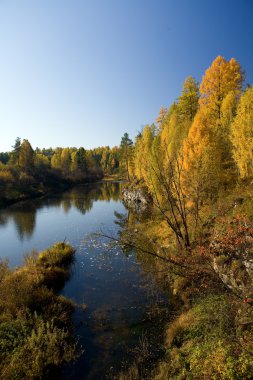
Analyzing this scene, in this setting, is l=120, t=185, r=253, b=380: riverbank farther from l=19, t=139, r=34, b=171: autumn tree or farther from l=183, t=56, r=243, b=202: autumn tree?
l=19, t=139, r=34, b=171: autumn tree

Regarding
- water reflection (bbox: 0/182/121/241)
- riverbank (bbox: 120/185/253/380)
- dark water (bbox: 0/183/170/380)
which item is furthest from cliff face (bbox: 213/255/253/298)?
water reflection (bbox: 0/182/121/241)

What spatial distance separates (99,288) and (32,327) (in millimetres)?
7793

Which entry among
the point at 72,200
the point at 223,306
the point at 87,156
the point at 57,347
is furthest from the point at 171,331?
the point at 87,156

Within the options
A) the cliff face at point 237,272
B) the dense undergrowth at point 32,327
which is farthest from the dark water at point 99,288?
the cliff face at point 237,272

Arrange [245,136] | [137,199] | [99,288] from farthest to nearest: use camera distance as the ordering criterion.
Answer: [137,199] < [245,136] < [99,288]

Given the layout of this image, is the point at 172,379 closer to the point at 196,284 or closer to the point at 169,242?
the point at 196,284

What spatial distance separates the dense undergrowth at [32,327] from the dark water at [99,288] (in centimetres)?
99

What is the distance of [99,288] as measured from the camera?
70.3 ft

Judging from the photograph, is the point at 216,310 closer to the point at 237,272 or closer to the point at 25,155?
the point at 237,272

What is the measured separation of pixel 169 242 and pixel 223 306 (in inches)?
515

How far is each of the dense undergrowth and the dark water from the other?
989 mm

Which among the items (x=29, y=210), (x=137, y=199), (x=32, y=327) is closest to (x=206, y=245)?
(x=32, y=327)

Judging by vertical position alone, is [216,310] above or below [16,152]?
below

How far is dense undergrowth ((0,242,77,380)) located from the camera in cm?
1160
